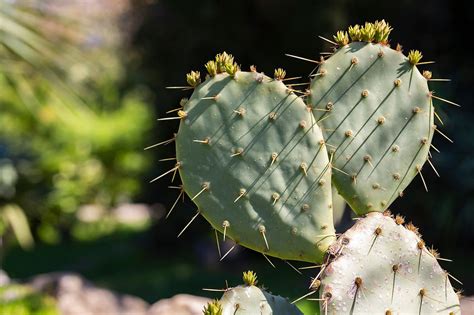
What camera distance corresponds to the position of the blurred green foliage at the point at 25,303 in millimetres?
5761

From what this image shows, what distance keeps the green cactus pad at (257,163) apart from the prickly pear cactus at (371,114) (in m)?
0.12

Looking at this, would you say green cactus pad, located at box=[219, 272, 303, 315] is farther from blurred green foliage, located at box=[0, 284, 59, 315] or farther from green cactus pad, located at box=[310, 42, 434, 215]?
blurred green foliage, located at box=[0, 284, 59, 315]

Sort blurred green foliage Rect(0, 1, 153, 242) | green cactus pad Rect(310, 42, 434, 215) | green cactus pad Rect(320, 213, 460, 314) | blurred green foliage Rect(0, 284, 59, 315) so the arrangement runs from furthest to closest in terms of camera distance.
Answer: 1. blurred green foliage Rect(0, 1, 153, 242)
2. blurred green foliage Rect(0, 284, 59, 315)
3. green cactus pad Rect(310, 42, 434, 215)
4. green cactus pad Rect(320, 213, 460, 314)

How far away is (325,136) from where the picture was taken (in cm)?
268

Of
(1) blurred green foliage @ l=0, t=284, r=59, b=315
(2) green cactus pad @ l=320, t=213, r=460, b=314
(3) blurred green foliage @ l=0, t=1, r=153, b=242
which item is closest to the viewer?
(2) green cactus pad @ l=320, t=213, r=460, b=314

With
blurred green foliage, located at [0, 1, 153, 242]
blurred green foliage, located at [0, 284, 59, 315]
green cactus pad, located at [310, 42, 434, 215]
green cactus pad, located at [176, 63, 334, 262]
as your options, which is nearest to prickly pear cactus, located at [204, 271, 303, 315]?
green cactus pad, located at [176, 63, 334, 262]

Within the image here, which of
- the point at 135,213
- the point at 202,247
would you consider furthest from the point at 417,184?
the point at 135,213

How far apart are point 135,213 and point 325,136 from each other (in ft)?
48.9

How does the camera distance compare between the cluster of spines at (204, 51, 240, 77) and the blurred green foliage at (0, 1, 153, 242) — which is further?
the blurred green foliage at (0, 1, 153, 242)

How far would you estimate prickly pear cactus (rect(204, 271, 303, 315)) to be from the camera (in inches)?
96.5

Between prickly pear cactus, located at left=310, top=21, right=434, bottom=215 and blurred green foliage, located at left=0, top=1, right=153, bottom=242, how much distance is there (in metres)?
5.54

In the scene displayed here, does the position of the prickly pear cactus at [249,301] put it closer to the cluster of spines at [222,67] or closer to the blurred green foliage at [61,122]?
the cluster of spines at [222,67]

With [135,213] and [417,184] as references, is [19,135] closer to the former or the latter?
[135,213]

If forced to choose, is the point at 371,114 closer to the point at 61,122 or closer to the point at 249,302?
the point at 249,302
